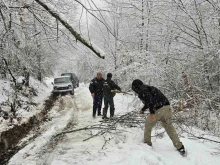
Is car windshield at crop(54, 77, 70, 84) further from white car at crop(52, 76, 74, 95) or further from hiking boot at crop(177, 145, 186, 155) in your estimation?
hiking boot at crop(177, 145, 186, 155)

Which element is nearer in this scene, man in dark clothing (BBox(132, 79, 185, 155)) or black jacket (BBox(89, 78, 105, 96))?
man in dark clothing (BBox(132, 79, 185, 155))

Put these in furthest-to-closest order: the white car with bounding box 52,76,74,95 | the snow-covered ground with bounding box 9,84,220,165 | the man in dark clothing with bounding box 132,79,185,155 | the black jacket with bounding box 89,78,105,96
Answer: the white car with bounding box 52,76,74,95, the black jacket with bounding box 89,78,105,96, the man in dark clothing with bounding box 132,79,185,155, the snow-covered ground with bounding box 9,84,220,165

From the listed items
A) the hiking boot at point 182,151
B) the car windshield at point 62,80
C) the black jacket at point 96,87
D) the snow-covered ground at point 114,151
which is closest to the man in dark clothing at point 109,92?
the black jacket at point 96,87

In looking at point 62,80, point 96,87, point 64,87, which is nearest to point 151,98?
point 96,87

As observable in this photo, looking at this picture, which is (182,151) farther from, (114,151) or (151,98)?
(114,151)

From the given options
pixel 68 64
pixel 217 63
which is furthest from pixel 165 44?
pixel 68 64

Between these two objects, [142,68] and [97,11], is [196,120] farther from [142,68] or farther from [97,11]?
[97,11]

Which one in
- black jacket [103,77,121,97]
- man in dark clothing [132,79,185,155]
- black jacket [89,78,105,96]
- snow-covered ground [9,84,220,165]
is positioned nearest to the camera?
snow-covered ground [9,84,220,165]

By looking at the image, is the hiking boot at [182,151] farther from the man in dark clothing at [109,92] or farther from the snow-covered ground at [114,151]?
the man in dark clothing at [109,92]

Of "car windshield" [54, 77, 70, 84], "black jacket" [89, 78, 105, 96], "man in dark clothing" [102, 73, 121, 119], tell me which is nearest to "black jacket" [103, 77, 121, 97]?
"man in dark clothing" [102, 73, 121, 119]

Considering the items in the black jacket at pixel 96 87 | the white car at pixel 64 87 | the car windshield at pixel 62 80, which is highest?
the black jacket at pixel 96 87

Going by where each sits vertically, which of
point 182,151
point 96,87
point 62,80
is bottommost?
point 182,151

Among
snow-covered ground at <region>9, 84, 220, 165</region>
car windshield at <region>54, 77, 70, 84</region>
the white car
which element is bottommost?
snow-covered ground at <region>9, 84, 220, 165</region>

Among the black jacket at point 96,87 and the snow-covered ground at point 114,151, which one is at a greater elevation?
the black jacket at point 96,87
